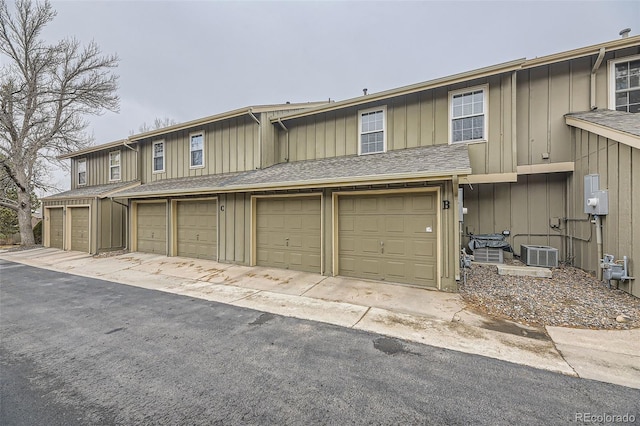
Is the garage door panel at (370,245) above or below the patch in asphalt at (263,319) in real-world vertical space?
above

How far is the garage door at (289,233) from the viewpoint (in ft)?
23.9

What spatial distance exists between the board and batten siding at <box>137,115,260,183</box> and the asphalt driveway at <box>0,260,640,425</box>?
6.65 meters

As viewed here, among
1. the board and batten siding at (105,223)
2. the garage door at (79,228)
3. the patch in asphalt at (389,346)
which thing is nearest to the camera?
the patch in asphalt at (389,346)

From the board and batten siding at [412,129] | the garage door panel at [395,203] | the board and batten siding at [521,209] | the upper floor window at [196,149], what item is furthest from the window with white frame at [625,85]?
the upper floor window at [196,149]

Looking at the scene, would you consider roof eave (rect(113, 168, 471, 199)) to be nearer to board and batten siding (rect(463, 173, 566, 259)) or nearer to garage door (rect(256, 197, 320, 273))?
garage door (rect(256, 197, 320, 273))

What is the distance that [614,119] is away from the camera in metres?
5.82

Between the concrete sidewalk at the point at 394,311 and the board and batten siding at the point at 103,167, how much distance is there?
577cm

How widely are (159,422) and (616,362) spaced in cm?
470

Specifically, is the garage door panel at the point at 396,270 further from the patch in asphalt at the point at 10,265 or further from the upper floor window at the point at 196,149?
the patch in asphalt at the point at 10,265

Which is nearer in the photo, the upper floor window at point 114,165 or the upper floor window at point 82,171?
the upper floor window at point 114,165

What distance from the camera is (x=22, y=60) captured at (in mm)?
13141

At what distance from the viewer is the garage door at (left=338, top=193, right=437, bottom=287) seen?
593 centimetres

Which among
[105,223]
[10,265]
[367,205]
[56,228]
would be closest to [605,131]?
[367,205]

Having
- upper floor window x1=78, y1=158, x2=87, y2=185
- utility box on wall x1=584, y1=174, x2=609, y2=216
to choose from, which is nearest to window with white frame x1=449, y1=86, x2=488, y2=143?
utility box on wall x1=584, y1=174, x2=609, y2=216
